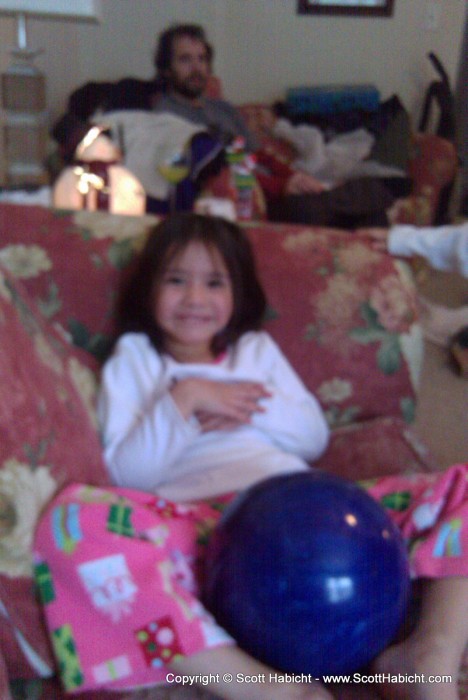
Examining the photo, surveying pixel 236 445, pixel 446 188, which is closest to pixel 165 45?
pixel 446 188

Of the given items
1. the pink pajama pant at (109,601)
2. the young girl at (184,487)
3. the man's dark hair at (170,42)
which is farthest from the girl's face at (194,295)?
the man's dark hair at (170,42)

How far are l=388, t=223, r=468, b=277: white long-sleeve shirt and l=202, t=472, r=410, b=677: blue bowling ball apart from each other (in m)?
0.91

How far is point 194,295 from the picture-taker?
1.21 metres

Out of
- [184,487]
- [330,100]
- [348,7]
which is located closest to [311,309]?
[184,487]

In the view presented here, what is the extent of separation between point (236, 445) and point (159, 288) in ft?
1.02

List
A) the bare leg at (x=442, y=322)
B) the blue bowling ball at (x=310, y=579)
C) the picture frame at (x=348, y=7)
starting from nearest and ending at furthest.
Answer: the blue bowling ball at (x=310, y=579)
the bare leg at (x=442, y=322)
the picture frame at (x=348, y=7)

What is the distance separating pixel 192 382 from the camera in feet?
3.84

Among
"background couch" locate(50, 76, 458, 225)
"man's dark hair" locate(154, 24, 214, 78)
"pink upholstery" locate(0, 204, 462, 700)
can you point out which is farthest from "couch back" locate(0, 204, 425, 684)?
"man's dark hair" locate(154, 24, 214, 78)

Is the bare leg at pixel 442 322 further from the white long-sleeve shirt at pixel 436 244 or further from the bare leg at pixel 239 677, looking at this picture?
the bare leg at pixel 239 677

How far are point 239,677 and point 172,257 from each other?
0.71 metres

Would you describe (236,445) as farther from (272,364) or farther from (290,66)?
(290,66)

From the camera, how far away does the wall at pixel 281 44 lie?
3.57m

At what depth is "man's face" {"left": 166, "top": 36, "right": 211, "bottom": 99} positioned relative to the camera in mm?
3010

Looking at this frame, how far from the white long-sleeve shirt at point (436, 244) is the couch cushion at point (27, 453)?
0.91m
